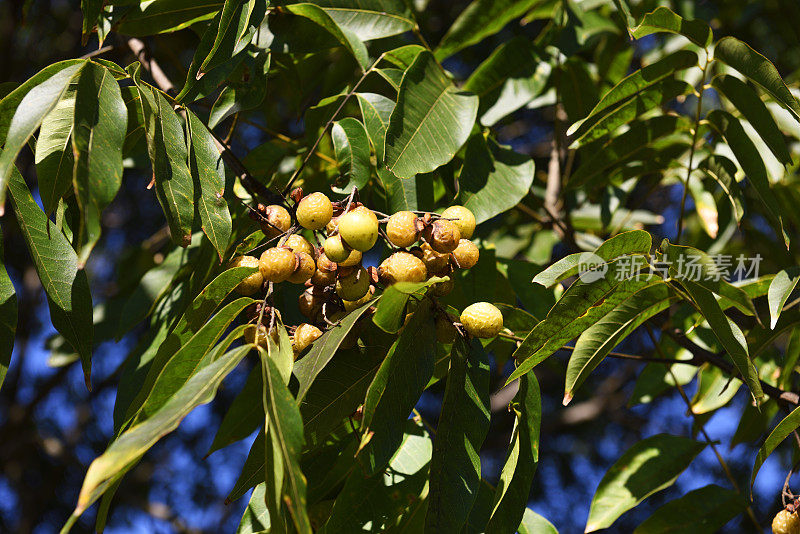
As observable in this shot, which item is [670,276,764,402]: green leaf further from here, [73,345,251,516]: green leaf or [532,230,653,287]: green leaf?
[73,345,251,516]: green leaf

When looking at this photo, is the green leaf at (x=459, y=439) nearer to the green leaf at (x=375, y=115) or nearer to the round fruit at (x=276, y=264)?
the round fruit at (x=276, y=264)

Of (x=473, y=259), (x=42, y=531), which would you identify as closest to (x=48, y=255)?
(x=473, y=259)

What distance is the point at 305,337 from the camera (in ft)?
3.03

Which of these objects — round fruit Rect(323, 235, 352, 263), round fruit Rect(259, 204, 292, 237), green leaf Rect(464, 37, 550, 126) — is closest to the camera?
round fruit Rect(323, 235, 352, 263)

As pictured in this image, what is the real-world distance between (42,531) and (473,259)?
3.11 m

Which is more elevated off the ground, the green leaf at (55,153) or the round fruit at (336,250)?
the green leaf at (55,153)

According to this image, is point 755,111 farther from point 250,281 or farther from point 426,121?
point 250,281

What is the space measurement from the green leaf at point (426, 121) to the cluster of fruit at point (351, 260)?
0.34 ft

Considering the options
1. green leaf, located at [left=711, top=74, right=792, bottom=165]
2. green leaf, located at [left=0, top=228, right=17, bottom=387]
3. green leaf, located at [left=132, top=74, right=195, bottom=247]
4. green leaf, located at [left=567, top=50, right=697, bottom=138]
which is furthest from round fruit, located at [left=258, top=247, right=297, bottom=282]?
green leaf, located at [left=711, top=74, right=792, bottom=165]

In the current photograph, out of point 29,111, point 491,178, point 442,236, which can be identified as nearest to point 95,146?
point 29,111

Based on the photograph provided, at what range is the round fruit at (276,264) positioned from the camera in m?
0.91

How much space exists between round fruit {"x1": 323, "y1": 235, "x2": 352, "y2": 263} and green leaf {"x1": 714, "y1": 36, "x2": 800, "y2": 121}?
70cm

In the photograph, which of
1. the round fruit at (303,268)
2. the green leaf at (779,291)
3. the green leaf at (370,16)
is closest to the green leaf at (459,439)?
the round fruit at (303,268)

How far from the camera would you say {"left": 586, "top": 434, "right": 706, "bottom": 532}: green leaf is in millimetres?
1342
